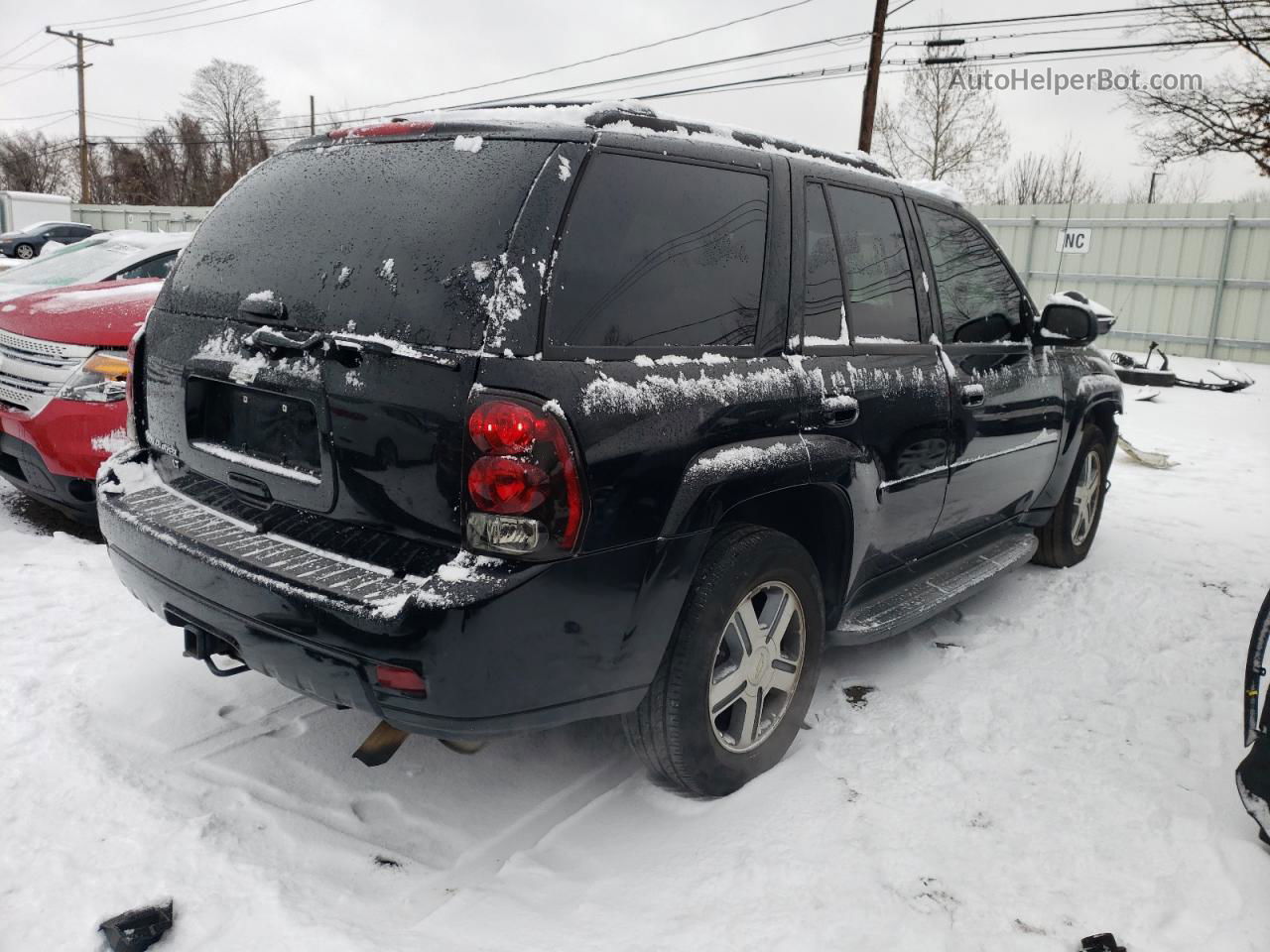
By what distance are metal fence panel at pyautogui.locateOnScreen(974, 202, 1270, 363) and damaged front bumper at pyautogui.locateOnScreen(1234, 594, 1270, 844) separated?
52.9 feet

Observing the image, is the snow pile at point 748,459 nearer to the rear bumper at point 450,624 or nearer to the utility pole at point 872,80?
the rear bumper at point 450,624

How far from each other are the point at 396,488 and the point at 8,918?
1286 millimetres

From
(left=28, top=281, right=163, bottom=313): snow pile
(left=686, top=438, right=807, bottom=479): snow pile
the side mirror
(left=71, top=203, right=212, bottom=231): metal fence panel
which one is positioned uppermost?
(left=71, top=203, right=212, bottom=231): metal fence panel

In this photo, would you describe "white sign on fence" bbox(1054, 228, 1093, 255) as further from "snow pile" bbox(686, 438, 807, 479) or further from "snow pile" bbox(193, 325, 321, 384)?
"snow pile" bbox(193, 325, 321, 384)

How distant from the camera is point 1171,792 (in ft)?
9.21

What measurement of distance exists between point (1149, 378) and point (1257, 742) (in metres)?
11.7

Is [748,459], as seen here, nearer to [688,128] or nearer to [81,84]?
[688,128]

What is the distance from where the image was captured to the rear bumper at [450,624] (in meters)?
2.02

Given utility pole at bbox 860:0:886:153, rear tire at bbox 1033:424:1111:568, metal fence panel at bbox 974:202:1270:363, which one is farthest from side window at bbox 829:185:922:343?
utility pole at bbox 860:0:886:153

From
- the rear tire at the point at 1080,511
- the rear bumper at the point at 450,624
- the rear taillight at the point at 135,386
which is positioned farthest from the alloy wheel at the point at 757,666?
the rear tire at the point at 1080,511

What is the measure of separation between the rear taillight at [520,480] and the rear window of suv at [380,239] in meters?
0.20

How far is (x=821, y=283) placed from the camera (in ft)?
9.60

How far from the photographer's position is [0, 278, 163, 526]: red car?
4.44m

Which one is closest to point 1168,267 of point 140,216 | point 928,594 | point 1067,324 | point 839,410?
point 1067,324
